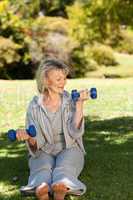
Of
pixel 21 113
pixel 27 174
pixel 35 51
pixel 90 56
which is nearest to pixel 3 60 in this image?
pixel 35 51

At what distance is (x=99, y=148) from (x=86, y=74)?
20492mm

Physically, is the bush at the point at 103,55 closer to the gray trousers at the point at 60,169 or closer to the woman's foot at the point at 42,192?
the gray trousers at the point at 60,169

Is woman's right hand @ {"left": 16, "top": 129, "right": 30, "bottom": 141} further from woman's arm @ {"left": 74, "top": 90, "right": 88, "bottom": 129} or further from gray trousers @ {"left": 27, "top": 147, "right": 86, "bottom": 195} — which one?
woman's arm @ {"left": 74, "top": 90, "right": 88, "bottom": 129}

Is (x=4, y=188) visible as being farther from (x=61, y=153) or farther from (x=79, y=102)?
(x=79, y=102)

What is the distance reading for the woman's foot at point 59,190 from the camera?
18.8ft

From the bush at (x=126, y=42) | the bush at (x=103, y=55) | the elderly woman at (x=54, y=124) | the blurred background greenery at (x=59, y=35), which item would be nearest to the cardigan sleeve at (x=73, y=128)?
the elderly woman at (x=54, y=124)

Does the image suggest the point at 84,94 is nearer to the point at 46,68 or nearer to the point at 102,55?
the point at 46,68

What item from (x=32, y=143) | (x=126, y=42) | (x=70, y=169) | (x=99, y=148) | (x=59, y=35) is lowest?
(x=126, y=42)

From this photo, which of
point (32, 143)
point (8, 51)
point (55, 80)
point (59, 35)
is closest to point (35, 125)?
point (32, 143)

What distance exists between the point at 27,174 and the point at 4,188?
50 centimetres

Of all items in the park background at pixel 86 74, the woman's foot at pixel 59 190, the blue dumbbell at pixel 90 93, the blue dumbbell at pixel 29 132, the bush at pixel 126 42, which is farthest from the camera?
the bush at pixel 126 42

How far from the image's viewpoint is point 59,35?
91.2ft

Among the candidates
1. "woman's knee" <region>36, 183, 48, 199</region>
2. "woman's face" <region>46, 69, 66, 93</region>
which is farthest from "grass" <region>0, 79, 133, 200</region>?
"woman's face" <region>46, 69, 66, 93</region>

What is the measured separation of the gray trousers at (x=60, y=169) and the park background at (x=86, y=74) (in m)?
0.21
